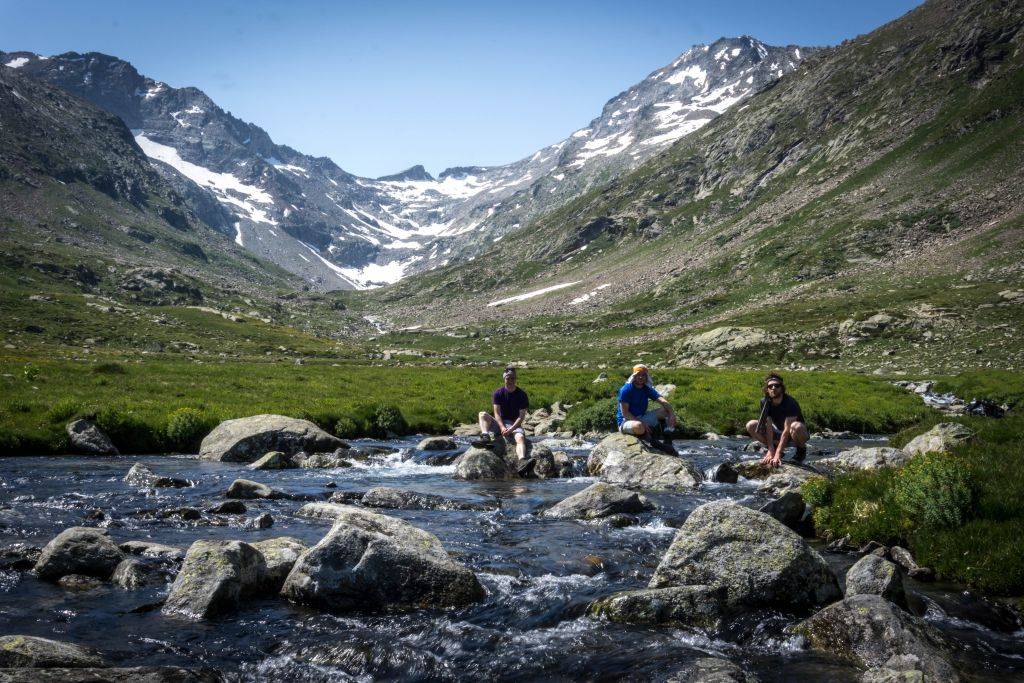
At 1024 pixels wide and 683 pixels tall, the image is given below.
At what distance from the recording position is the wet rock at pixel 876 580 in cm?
873

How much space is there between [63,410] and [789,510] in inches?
1065

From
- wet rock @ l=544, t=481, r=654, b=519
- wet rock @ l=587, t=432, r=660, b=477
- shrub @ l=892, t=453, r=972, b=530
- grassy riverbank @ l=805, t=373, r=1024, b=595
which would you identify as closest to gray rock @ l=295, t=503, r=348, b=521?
wet rock @ l=544, t=481, r=654, b=519

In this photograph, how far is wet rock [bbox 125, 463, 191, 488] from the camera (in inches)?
671

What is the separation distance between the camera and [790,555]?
31.2 feet

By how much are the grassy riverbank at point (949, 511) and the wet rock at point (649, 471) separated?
436 cm

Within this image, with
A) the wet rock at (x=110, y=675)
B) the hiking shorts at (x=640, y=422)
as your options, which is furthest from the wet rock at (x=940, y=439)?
the wet rock at (x=110, y=675)

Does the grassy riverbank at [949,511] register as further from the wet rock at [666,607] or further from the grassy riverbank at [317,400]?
the grassy riverbank at [317,400]

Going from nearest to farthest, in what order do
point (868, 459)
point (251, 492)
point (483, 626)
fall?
point (483, 626), point (251, 492), point (868, 459)

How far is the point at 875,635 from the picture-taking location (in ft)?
25.0

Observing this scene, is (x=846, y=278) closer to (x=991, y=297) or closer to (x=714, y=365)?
(x=991, y=297)

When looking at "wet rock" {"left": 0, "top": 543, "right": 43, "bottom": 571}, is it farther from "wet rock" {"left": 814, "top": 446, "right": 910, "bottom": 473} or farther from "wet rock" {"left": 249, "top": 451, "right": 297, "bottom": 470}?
"wet rock" {"left": 814, "top": 446, "right": 910, "bottom": 473}

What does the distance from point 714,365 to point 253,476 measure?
58.2m

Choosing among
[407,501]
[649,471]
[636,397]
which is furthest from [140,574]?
[636,397]

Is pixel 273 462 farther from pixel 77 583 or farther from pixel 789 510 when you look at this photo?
pixel 789 510
